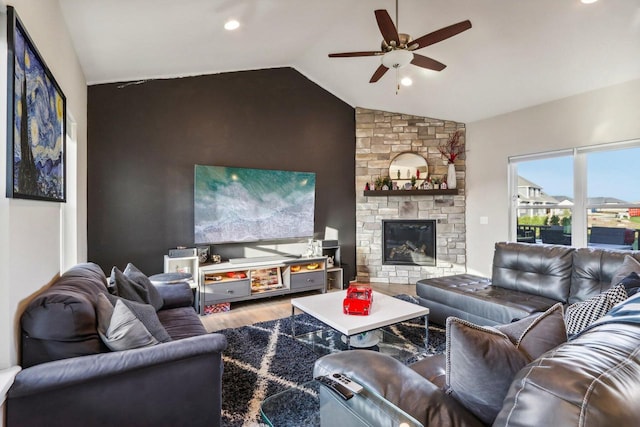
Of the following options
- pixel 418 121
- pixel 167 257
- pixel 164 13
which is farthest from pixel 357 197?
pixel 164 13

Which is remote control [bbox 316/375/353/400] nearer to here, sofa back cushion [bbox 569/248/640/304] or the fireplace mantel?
sofa back cushion [bbox 569/248/640/304]

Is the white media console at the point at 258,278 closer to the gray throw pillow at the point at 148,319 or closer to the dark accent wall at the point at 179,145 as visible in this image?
the dark accent wall at the point at 179,145

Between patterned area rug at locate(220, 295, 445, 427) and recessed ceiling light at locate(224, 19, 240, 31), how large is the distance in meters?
2.99

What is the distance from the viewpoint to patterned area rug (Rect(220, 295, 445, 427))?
205 centimetres

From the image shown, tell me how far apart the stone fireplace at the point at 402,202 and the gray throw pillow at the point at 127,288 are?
3.67m

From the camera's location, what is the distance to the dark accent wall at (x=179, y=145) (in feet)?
12.1

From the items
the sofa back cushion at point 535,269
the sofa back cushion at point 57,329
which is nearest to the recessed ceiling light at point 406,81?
the sofa back cushion at point 535,269

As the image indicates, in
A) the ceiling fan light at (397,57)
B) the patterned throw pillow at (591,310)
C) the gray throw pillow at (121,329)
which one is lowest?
the gray throw pillow at (121,329)

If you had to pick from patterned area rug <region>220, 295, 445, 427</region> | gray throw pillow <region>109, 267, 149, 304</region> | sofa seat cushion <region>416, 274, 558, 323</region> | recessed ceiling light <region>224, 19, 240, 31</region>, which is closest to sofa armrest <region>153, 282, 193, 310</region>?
gray throw pillow <region>109, 267, 149, 304</region>

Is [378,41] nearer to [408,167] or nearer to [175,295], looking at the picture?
[408,167]

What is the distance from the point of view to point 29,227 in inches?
63.1

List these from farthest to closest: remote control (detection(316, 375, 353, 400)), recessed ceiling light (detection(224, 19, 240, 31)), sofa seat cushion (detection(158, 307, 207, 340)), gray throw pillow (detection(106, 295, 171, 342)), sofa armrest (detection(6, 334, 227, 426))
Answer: recessed ceiling light (detection(224, 19, 240, 31))
sofa seat cushion (detection(158, 307, 207, 340))
gray throw pillow (detection(106, 295, 171, 342))
sofa armrest (detection(6, 334, 227, 426))
remote control (detection(316, 375, 353, 400))

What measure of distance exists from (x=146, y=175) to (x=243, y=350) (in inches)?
95.9

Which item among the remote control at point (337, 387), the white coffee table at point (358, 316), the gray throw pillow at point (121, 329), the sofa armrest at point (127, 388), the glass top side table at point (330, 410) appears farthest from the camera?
the white coffee table at point (358, 316)
